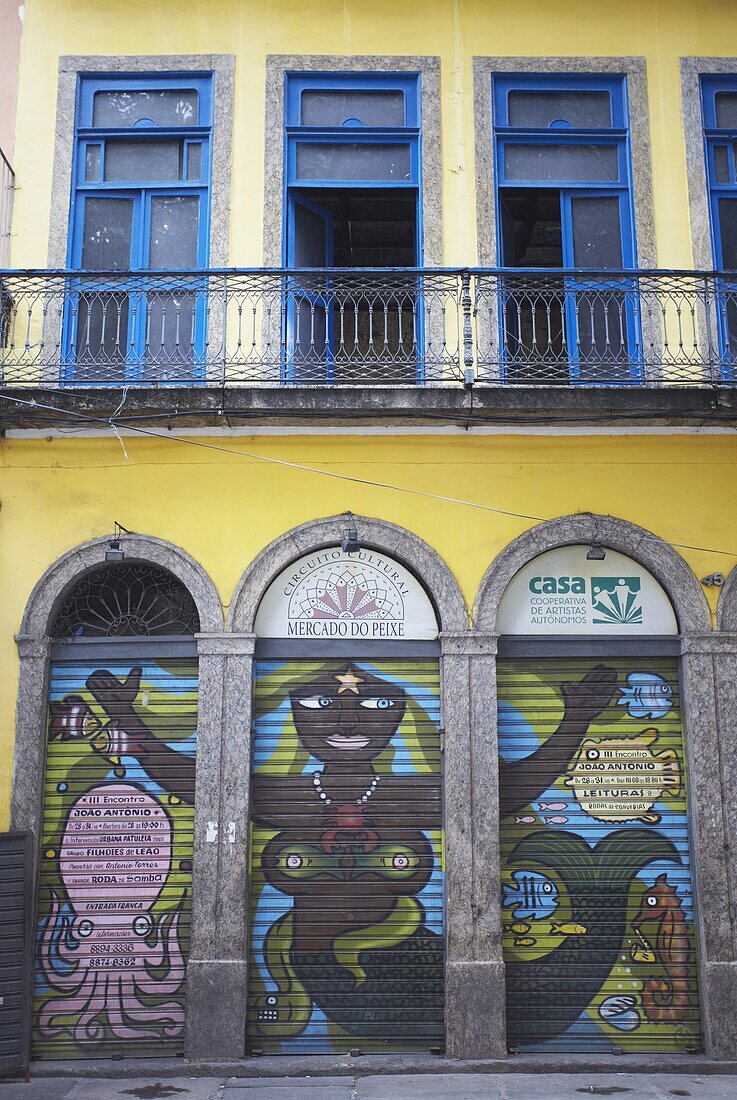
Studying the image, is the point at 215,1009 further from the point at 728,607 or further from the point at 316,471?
the point at 728,607

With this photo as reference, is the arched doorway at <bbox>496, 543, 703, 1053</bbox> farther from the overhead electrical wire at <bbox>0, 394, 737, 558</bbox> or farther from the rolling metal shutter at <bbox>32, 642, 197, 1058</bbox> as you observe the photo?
the rolling metal shutter at <bbox>32, 642, 197, 1058</bbox>

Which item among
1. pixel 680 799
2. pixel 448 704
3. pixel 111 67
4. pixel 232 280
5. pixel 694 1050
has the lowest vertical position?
pixel 694 1050

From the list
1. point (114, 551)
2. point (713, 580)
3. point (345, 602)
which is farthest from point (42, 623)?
point (713, 580)

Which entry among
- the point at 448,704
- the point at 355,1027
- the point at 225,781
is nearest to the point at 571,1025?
the point at 355,1027

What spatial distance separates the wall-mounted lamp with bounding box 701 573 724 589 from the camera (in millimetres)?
9016

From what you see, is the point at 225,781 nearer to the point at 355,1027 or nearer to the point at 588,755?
the point at 355,1027

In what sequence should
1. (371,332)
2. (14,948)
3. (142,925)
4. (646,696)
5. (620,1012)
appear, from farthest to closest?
(371,332) < (646,696) < (142,925) < (620,1012) < (14,948)

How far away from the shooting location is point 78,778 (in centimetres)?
885

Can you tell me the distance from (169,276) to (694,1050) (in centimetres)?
794

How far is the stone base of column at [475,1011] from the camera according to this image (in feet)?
27.0

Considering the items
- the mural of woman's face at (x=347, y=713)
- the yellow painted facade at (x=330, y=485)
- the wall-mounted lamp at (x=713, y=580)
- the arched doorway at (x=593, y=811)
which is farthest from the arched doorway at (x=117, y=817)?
the wall-mounted lamp at (x=713, y=580)

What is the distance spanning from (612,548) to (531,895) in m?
3.04

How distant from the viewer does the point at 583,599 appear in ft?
30.1

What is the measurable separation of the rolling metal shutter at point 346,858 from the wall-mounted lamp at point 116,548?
1536 mm
